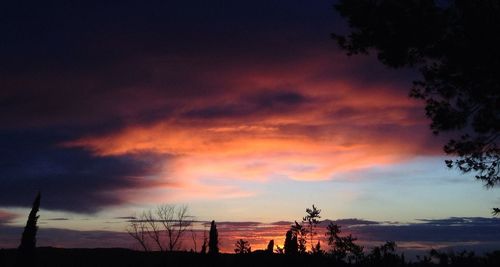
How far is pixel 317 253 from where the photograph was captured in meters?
20.6

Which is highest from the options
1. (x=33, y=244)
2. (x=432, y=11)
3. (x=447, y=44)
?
(x=432, y=11)

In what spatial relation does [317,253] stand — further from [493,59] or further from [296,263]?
[493,59]

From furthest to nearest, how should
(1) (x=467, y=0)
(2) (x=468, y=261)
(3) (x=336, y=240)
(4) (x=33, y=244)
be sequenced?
(4) (x=33, y=244), (3) (x=336, y=240), (1) (x=467, y=0), (2) (x=468, y=261)

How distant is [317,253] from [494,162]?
22.9 feet

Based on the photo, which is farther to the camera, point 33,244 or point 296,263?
point 33,244

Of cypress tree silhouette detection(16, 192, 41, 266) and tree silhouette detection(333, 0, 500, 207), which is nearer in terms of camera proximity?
tree silhouette detection(333, 0, 500, 207)

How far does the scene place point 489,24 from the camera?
16.2 m

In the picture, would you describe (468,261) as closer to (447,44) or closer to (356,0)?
(447,44)

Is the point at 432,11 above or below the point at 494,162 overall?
above

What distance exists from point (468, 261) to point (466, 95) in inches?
214

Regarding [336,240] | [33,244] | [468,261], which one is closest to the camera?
[468,261]

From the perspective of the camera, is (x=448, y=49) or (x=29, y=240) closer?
(x=448, y=49)

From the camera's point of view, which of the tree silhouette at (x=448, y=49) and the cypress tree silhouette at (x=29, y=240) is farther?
the cypress tree silhouette at (x=29, y=240)

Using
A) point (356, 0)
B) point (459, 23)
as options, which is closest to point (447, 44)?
point (459, 23)
